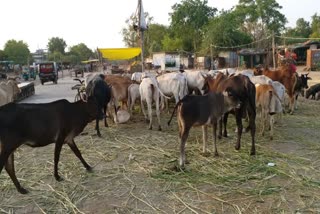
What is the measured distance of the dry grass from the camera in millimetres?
4582

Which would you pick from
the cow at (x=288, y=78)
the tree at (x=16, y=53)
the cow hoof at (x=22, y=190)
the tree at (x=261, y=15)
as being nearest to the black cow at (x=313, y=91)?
the cow at (x=288, y=78)

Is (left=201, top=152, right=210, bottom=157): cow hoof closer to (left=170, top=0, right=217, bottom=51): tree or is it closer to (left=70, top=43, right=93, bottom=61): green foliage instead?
(left=170, top=0, right=217, bottom=51): tree

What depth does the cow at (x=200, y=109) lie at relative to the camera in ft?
19.6

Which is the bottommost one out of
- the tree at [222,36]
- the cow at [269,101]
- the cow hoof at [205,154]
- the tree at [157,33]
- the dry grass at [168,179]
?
the dry grass at [168,179]

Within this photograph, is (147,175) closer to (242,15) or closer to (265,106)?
(265,106)

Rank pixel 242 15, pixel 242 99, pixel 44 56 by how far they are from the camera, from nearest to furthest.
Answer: pixel 242 99
pixel 242 15
pixel 44 56

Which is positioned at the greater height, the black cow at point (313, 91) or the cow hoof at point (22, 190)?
the black cow at point (313, 91)

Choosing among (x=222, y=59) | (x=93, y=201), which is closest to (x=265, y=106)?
(x=93, y=201)

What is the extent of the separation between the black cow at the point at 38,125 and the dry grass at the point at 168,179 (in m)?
0.45

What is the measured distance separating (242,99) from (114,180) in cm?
288

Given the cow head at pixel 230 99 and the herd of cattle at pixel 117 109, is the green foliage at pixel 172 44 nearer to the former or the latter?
the herd of cattle at pixel 117 109

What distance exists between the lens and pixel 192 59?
43.8 m

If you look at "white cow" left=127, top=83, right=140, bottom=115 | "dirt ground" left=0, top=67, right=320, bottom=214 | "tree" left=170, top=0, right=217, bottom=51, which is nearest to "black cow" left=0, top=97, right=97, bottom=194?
"dirt ground" left=0, top=67, right=320, bottom=214

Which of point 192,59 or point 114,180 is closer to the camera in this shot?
point 114,180
